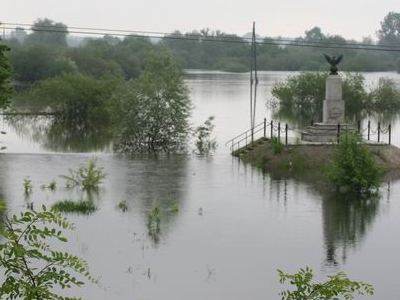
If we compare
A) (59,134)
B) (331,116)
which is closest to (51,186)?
(331,116)

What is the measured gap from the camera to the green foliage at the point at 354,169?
35688mm

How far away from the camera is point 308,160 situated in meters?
42.1

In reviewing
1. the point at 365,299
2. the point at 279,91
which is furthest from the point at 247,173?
the point at 279,91

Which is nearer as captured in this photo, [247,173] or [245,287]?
[245,287]

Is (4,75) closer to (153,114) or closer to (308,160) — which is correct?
(308,160)

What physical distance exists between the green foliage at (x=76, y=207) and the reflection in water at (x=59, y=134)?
2234cm

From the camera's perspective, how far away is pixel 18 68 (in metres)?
110

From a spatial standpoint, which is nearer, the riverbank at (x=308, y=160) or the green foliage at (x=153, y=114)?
the riverbank at (x=308, y=160)

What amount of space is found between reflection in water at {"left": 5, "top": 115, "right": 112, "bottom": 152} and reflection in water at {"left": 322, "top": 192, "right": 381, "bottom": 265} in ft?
79.3

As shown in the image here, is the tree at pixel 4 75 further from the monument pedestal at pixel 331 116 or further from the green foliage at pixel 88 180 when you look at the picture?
the monument pedestal at pixel 331 116

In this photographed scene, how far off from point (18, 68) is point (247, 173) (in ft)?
245

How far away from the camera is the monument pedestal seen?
45062 millimetres

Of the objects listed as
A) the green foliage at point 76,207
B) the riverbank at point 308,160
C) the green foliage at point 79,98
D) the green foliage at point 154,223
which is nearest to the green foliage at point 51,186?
the green foliage at point 76,207

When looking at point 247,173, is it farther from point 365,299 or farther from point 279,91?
point 279,91
